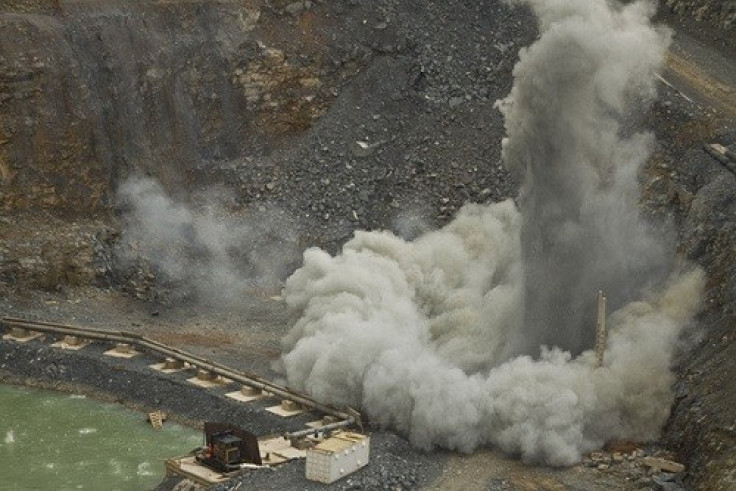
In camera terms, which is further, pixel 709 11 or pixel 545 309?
pixel 709 11

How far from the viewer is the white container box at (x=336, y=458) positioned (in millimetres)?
28375

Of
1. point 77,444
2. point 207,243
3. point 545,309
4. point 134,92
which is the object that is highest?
point 134,92

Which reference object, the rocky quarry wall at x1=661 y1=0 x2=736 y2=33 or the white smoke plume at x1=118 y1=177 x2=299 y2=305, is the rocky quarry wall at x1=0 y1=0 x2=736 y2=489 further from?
the white smoke plume at x1=118 y1=177 x2=299 y2=305

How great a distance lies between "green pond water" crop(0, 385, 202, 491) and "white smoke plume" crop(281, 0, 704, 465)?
4.15m

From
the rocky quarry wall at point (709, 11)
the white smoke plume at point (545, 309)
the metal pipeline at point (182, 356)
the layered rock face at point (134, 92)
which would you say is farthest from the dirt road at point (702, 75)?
the metal pipeline at point (182, 356)

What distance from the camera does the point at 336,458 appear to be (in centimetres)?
2842

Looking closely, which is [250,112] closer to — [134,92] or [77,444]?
[134,92]

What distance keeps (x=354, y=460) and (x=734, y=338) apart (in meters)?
9.31

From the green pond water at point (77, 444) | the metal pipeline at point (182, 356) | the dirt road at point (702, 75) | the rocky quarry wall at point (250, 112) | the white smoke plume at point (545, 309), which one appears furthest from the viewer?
the rocky quarry wall at point (250, 112)

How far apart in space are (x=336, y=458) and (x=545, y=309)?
7872mm

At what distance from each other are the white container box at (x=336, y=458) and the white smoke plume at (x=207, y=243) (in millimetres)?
13701

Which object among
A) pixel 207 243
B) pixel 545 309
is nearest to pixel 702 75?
pixel 545 309

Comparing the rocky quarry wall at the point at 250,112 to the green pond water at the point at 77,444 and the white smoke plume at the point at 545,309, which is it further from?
the green pond water at the point at 77,444

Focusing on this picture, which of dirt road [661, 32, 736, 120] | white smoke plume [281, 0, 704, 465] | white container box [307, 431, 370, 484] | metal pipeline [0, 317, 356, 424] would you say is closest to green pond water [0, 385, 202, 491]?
metal pipeline [0, 317, 356, 424]
